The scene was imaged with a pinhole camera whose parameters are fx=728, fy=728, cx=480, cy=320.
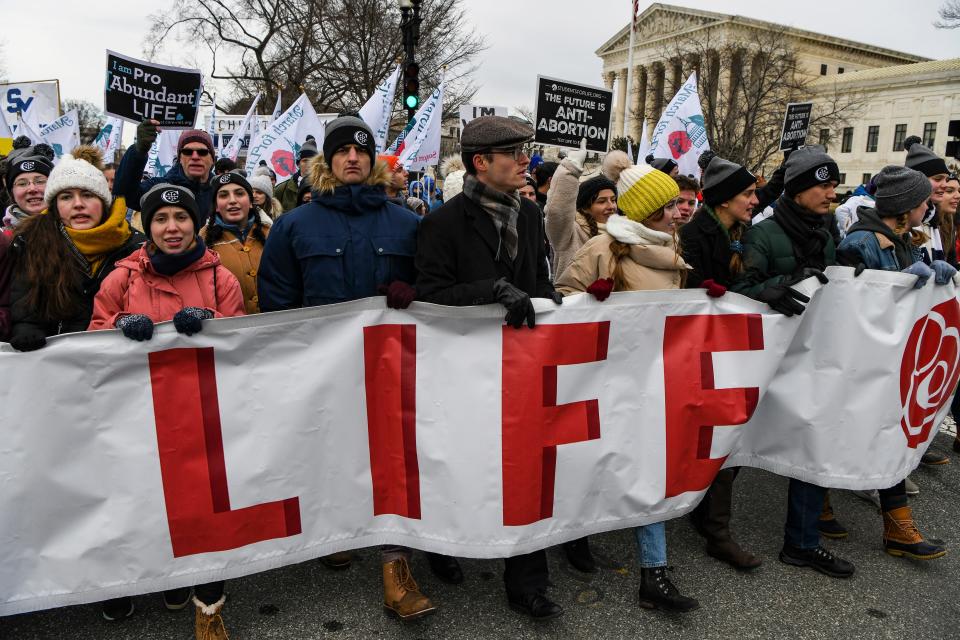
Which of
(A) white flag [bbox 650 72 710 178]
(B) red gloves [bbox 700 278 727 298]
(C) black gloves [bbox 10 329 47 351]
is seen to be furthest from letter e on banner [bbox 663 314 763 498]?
(A) white flag [bbox 650 72 710 178]

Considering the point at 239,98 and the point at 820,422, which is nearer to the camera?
the point at 820,422

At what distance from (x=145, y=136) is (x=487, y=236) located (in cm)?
274

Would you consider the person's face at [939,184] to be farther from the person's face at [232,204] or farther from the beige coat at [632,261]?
the person's face at [232,204]

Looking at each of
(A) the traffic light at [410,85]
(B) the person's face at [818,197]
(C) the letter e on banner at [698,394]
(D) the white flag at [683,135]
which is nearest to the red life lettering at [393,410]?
(C) the letter e on banner at [698,394]

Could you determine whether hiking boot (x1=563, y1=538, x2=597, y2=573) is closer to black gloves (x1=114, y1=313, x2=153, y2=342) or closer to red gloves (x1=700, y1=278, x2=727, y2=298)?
red gloves (x1=700, y1=278, x2=727, y2=298)

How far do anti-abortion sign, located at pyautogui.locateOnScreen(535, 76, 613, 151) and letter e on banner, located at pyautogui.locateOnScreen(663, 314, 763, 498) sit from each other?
4.19 meters

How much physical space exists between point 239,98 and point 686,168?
35.4 meters

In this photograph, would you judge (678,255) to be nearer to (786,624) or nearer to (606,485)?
(606,485)

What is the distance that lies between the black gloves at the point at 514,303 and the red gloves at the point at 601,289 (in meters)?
0.35

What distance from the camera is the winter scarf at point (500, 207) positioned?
315 cm

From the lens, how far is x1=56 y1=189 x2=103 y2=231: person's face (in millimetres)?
3221

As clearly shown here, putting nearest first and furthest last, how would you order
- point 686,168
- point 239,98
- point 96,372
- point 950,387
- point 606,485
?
point 96,372
point 606,485
point 950,387
point 686,168
point 239,98

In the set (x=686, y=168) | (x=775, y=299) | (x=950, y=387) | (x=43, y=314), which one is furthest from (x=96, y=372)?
(x=686, y=168)

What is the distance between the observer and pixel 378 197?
3242 mm
